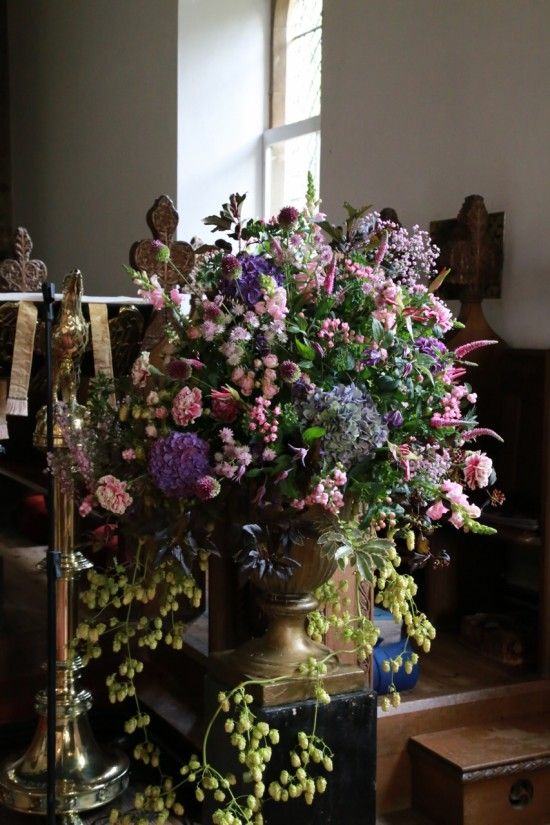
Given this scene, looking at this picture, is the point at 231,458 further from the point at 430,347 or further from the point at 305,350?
the point at 430,347

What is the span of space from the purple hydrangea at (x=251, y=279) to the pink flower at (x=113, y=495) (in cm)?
31

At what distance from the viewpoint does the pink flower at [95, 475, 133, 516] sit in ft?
4.76

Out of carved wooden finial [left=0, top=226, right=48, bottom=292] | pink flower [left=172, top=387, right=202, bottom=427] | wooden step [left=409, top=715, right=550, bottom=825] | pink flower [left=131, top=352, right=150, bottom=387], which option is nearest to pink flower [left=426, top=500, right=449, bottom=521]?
pink flower [left=172, top=387, right=202, bottom=427]

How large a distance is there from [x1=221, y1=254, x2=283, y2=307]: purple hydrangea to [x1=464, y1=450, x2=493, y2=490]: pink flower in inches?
15.0

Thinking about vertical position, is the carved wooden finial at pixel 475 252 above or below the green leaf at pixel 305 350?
above

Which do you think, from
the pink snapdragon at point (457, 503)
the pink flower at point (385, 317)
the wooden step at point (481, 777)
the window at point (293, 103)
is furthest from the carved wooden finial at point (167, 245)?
the window at point (293, 103)

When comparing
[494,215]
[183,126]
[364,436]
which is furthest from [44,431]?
[183,126]

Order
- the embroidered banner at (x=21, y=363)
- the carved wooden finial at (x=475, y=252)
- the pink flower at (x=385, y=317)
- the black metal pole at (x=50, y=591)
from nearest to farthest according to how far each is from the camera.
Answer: the pink flower at (x=385, y=317), the black metal pole at (x=50, y=591), the embroidered banner at (x=21, y=363), the carved wooden finial at (x=475, y=252)

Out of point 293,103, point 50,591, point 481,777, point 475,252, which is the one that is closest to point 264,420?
point 50,591

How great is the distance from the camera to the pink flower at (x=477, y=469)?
1547mm

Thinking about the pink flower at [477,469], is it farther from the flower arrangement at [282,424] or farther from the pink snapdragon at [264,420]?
the pink snapdragon at [264,420]

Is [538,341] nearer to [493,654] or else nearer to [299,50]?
[493,654]

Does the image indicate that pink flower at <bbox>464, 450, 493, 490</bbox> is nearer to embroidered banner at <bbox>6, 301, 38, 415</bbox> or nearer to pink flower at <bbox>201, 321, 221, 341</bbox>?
pink flower at <bbox>201, 321, 221, 341</bbox>

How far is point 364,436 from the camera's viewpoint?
4.67 feet
